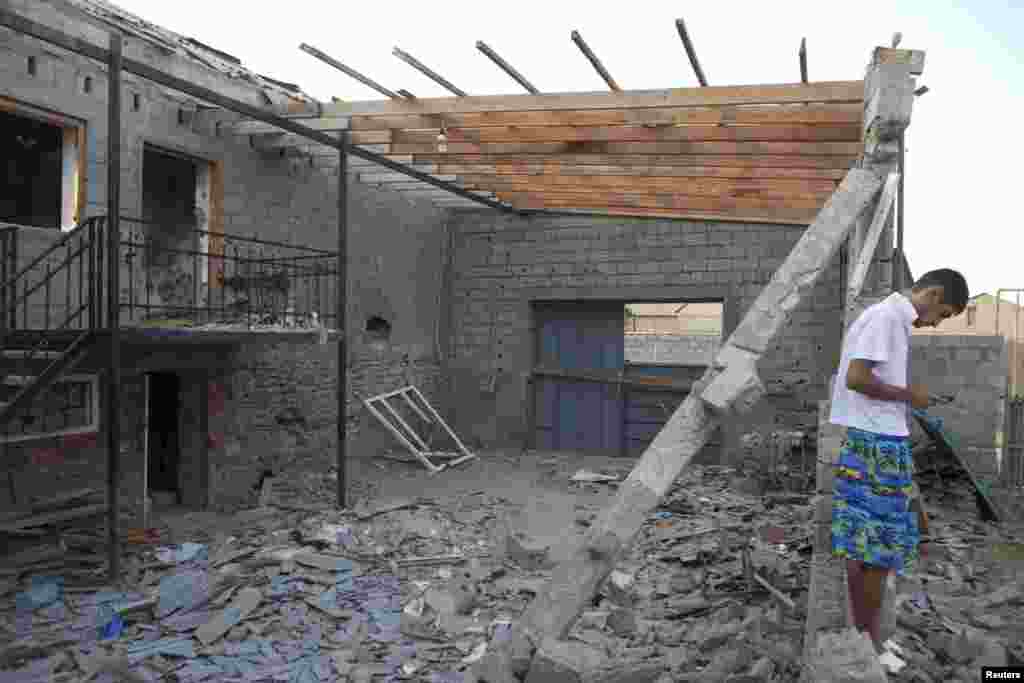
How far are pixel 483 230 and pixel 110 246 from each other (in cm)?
740

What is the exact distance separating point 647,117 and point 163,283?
Answer: 5043 mm

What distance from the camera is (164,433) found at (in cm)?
827

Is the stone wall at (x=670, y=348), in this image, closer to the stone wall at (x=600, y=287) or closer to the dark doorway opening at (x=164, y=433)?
the stone wall at (x=600, y=287)

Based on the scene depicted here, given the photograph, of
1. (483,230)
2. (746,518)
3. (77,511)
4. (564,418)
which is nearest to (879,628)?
(746,518)

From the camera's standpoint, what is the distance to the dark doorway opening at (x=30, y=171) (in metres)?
6.16

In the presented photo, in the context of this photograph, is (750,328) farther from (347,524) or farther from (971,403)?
(971,403)

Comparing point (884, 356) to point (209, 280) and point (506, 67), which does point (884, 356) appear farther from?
point (209, 280)

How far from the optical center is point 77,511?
Result: 603 centimetres

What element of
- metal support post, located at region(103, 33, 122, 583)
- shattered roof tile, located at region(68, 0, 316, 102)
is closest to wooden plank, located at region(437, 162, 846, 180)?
shattered roof tile, located at region(68, 0, 316, 102)

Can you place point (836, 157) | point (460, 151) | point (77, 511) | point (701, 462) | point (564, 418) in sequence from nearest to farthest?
point (77, 511)
point (836, 157)
point (460, 151)
point (701, 462)
point (564, 418)

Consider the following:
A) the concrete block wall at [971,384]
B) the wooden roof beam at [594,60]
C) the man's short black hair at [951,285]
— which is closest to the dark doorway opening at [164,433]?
the wooden roof beam at [594,60]

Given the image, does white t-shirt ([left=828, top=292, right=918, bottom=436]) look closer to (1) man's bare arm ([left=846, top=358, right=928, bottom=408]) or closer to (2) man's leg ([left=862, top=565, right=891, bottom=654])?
(1) man's bare arm ([left=846, top=358, right=928, bottom=408])

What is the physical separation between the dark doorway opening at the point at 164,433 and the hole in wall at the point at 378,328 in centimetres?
306

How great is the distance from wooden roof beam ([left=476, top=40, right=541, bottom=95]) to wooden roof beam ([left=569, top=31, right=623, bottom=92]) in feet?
2.03
